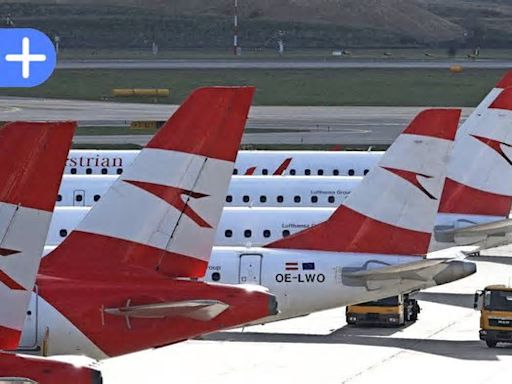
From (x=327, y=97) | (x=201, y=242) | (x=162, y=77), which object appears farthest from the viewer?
(x=162, y=77)

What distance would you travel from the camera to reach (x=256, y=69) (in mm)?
179125

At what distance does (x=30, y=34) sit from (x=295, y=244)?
75.6 ft

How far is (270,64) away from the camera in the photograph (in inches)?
7461

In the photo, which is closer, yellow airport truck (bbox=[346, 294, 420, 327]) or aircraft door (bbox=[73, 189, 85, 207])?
yellow airport truck (bbox=[346, 294, 420, 327])

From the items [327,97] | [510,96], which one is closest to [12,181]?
[510,96]

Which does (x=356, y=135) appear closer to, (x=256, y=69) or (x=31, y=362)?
(x=256, y=69)

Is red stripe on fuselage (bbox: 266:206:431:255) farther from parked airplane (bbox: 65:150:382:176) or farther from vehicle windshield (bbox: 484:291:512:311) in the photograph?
parked airplane (bbox: 65:150:382:176)

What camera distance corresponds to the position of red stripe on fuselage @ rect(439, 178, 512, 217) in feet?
208

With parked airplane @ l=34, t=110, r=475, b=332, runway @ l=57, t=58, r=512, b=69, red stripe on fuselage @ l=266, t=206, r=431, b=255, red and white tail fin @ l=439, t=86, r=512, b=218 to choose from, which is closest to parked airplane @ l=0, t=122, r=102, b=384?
parked airplane @ l=34, t=110, r=475, b=332

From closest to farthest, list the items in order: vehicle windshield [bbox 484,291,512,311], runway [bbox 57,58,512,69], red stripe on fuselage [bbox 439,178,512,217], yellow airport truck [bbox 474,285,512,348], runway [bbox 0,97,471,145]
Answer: yellow airport truck [bbox 474,285,512,348] < vehicle windshield [bbox 484,291,512,311] < red stripe on fuselage [bbox 439,178,512,217] < runway [bbox 0,97,471,145] < runway [bbox 57,58,512,69]

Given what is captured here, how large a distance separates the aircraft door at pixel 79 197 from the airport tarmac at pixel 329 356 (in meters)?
13.7

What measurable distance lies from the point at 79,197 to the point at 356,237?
76.1 ft

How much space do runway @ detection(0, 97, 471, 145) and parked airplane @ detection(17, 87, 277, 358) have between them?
3301 inches

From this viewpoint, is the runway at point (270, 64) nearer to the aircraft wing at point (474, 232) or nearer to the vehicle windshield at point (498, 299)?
the aircraft wing at point (474, 232)
